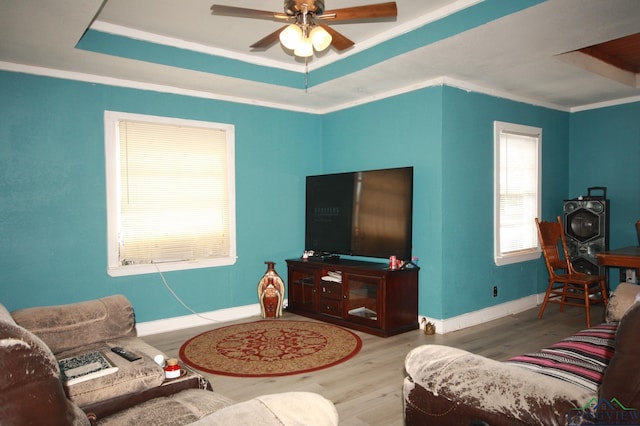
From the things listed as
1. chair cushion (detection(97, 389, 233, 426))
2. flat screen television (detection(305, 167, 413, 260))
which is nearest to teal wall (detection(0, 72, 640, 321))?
flat screen television (detection(305, 167, 413, 260))

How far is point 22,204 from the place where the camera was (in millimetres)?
3699

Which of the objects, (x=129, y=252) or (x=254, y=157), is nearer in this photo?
(x=129, y=252)

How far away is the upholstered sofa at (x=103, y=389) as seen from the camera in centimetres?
95

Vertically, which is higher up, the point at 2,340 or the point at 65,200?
the point at 65,200

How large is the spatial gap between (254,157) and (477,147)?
2.48 metres

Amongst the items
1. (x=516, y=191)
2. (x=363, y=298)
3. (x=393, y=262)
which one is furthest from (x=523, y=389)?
(x=516, y=191)

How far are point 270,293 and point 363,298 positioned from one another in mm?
1057

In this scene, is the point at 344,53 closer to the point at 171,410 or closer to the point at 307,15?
the point at 307,15

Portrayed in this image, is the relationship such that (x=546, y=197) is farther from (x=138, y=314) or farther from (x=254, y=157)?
(x=138, y=314)

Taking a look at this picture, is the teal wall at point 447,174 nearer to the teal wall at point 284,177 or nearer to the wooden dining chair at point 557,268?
the teal wall at point 284,177

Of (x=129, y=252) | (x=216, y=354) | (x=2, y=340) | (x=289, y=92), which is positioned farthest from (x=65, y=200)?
(x=2, y=340)

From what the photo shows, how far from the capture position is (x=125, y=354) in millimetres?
2209

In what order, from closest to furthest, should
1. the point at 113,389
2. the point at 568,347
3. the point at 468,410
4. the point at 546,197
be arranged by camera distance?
the point at 468,410 < the point at 113,389 < the point at 568,347 < the point at 546,197

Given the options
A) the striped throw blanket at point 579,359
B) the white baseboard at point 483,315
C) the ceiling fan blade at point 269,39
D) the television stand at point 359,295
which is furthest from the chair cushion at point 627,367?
the white baseboard at point 483,315
